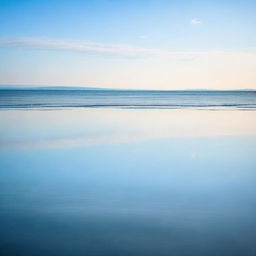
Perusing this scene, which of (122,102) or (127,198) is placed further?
(122,102)

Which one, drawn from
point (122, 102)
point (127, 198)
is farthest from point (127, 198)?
point (122, 102)

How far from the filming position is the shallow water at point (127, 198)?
388cm

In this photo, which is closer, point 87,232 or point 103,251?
point 103,251

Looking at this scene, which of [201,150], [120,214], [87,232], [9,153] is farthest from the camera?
[201,150]

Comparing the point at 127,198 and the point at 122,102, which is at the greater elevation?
the point at 122,102

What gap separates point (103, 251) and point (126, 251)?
0.28 metres

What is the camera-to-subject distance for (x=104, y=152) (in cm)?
923

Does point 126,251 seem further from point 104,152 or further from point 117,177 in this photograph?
point 104,152

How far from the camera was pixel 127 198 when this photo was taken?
5.44 metres

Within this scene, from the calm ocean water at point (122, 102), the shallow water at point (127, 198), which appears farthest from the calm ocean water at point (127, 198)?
the calm ocean water at point (122, 102)

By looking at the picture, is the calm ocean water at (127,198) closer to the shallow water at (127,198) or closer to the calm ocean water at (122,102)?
the shallow water at (127,198)

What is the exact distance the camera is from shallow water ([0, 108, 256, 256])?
388 cm

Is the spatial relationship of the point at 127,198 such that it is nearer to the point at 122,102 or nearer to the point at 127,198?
the point at 127,198

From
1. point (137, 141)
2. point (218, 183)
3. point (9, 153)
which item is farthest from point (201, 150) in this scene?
point (9, 153)
